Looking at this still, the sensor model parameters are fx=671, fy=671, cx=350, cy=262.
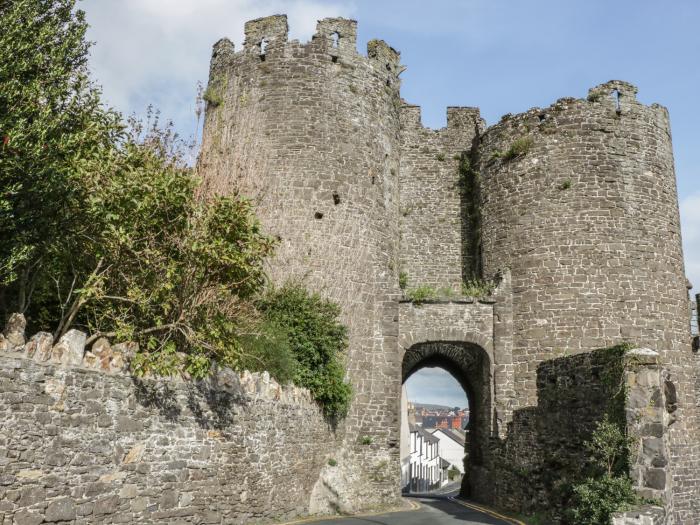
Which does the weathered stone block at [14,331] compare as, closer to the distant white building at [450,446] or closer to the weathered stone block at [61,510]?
the weathered stone block at [61,510]

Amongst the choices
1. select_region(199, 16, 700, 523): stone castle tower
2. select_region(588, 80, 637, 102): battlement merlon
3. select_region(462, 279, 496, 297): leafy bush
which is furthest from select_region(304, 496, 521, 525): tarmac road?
select_region(588, 80, 637, 102): battlement merlon

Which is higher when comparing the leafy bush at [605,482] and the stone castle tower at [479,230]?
the stone castle tower at [479,230]

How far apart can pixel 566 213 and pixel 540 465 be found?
807cm

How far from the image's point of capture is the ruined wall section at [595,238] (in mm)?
19047

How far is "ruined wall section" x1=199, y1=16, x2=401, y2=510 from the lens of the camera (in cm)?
1892

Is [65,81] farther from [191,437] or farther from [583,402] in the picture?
[583,402]

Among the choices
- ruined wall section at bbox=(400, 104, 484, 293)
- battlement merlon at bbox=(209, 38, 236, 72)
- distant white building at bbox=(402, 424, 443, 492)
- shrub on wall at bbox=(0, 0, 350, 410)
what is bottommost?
distant white building at bbox=(402, 424, 443, 492)

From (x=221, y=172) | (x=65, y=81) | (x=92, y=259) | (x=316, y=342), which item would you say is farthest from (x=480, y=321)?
(x=65, y=81)

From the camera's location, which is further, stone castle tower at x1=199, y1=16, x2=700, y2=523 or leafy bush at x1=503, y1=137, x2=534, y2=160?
leafy bush at x1=503, y1=137, x2=534, y2=160

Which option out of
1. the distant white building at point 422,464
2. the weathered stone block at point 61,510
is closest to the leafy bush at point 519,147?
the weathered stone block at point 61,510

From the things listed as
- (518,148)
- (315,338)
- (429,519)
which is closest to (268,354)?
(315,338)

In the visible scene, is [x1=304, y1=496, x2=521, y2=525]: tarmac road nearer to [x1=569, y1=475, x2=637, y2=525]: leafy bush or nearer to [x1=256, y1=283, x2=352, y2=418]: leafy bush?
[x1=256, y1=283, x2=352, y2=418]: leafy bush

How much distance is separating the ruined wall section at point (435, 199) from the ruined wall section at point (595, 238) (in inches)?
89.2

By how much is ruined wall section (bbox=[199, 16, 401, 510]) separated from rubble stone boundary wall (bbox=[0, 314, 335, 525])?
4.56 metres
